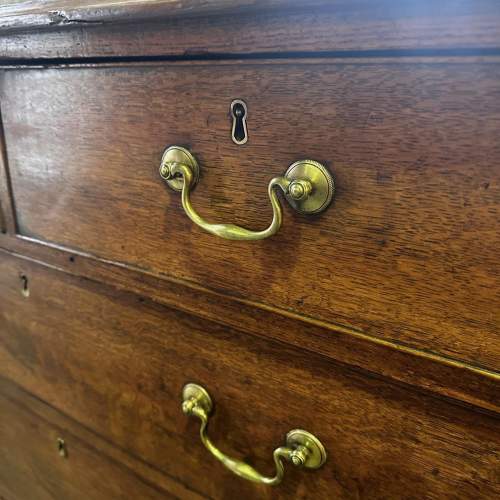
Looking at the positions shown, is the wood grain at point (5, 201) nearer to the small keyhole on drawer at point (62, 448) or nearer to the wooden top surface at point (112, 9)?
the wooden top surface at point (112, 9)

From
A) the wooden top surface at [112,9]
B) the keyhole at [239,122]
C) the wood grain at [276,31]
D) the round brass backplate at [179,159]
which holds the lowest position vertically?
the round brass backplate at [179,159]

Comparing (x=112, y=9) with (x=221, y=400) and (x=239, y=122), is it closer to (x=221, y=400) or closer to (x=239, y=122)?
(x=239, y=122)

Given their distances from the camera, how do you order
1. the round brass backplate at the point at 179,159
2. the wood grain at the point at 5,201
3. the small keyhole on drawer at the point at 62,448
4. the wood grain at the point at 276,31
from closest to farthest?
the wood grain at the point at 276,31
the round brass backplate at the point at 179,159
the wood grain at the point at 5,201
the small keyhole on drawer at the point at 62,448

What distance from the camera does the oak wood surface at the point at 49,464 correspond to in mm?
545

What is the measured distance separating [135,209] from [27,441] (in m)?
0.40

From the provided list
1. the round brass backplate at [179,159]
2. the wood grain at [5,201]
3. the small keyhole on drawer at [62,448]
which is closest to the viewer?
the round brass backplate at [179,159]

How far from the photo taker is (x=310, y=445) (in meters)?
0.38

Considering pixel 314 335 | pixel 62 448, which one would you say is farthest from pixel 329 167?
pixel 62 448

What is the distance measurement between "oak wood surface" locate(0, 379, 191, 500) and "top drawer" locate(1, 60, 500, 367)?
10.2 inches

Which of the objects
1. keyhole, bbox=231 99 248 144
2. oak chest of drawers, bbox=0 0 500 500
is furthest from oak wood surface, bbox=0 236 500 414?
keyhole, bbox=231 99 248 144

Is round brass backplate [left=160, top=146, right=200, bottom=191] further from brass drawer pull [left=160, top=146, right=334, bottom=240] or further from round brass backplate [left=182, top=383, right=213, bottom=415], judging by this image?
round brass backplate [left=182, top=383, right=213, bottom=415]

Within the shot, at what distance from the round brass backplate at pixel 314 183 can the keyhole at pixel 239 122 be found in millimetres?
40

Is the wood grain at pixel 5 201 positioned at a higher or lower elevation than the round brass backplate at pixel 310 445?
higher

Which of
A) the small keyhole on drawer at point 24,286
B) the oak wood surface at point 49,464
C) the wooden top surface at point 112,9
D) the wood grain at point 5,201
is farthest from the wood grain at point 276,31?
the oak wood surface at point 49,464
